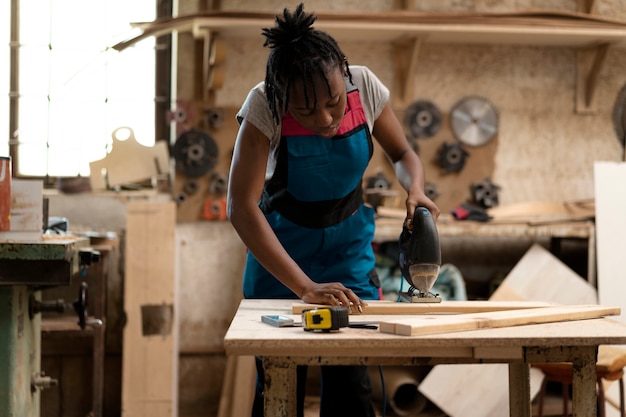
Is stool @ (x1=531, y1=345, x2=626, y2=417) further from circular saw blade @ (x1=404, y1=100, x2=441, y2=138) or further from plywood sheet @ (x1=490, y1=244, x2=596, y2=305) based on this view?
circular saw blade @ (x1=404, y1=100, x2=441, y2=138)

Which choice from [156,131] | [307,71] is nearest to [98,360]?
[156,131]

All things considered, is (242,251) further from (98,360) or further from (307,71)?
(307,71)

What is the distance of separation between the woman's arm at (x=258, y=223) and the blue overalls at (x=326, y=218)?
12 centimetres

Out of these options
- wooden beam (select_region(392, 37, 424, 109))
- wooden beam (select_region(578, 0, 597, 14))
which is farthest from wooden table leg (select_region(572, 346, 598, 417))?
wooden beam (select_region(578, 0, 597, 14))

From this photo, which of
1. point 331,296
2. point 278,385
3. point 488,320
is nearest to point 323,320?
point 278,385

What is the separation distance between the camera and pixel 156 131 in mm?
4738

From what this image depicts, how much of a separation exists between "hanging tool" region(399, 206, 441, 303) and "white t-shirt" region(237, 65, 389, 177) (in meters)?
0.40

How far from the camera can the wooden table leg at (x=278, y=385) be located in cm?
168

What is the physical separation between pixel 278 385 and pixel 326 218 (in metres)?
0.73

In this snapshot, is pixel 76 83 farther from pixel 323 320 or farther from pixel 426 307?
pixel 323 320

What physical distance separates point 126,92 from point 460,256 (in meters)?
2.24

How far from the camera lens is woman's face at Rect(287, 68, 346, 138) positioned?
2021 millimetres

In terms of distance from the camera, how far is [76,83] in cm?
469

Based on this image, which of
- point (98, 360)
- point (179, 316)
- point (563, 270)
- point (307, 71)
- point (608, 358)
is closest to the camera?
point (307, 71)
